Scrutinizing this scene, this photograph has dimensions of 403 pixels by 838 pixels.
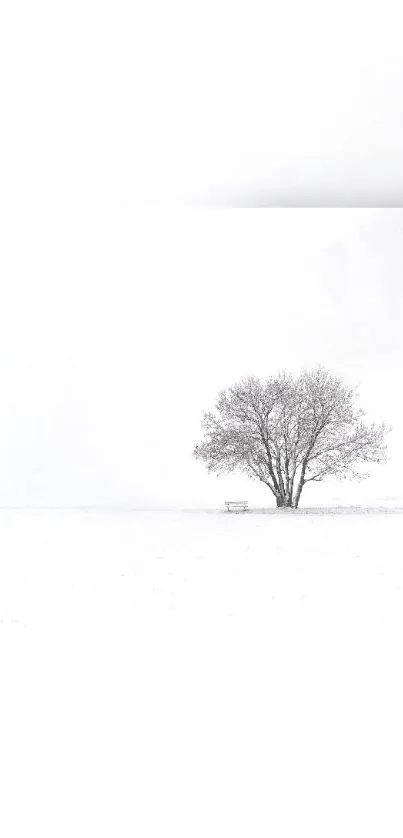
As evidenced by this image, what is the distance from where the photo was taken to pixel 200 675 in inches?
144

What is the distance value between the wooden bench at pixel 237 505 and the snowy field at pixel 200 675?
0.07 metres

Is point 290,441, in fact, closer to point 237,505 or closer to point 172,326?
point 237,505

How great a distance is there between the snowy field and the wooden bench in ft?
0.22

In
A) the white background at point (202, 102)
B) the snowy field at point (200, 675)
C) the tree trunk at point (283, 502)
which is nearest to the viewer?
the snowy field at point (200, 675)

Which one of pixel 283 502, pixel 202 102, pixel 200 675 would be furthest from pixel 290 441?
pixel 202 102

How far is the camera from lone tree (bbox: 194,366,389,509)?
15.9 ft

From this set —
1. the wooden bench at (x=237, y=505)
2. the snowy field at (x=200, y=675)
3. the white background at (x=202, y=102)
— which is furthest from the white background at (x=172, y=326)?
the snowy field at (x=200, y=675)

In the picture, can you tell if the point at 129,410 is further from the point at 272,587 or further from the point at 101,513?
the point at 272,587

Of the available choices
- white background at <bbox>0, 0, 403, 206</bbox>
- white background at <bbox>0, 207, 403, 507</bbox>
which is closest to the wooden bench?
white background at <bbox>0, 207, 403, 507</bbox>

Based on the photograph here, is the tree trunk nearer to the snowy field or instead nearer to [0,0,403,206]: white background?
the snowy field

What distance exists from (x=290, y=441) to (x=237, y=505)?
577mm

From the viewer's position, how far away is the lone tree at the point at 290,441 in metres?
4.84

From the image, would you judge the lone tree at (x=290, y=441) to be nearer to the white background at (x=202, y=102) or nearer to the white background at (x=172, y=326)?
the white background at (x=172, y=326)

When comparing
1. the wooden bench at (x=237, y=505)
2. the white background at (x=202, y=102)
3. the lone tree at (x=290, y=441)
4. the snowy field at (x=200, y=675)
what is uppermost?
the white background at (x=202, y=102)
